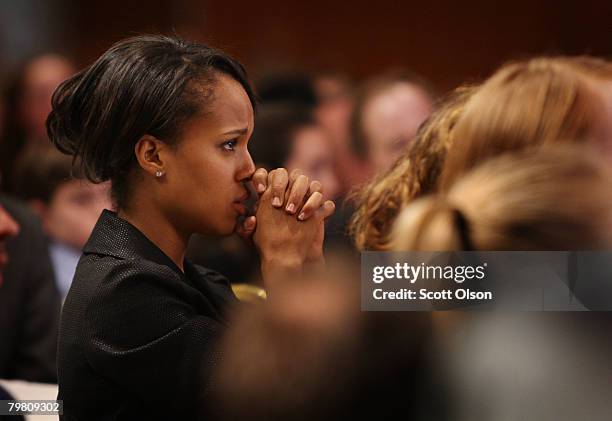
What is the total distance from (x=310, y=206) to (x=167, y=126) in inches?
5.6

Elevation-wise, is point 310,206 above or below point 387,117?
below

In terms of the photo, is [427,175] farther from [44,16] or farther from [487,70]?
[44,16]

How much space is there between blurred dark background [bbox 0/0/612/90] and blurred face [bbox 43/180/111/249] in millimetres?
208

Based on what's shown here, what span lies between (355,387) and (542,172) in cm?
23

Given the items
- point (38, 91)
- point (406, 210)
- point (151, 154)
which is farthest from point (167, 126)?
point (38, 91)

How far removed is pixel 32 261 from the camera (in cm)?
150

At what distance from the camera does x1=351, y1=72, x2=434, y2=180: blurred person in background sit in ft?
3.64

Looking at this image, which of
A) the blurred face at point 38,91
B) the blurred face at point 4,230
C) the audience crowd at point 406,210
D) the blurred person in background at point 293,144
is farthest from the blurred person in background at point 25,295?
the blurred person in background at point 293,144

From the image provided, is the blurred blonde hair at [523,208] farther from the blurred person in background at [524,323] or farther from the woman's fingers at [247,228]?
the woman's fingers at [247,228]

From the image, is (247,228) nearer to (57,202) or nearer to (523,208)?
(523,208)

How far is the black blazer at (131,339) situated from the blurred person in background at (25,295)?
566 mm

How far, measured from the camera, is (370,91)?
51.2 inches

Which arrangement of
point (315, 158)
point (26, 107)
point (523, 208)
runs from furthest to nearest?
point (26, 107)
point (315, 158)
point (523, 208)

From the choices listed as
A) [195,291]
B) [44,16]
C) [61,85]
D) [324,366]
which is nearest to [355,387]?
[324,366]
